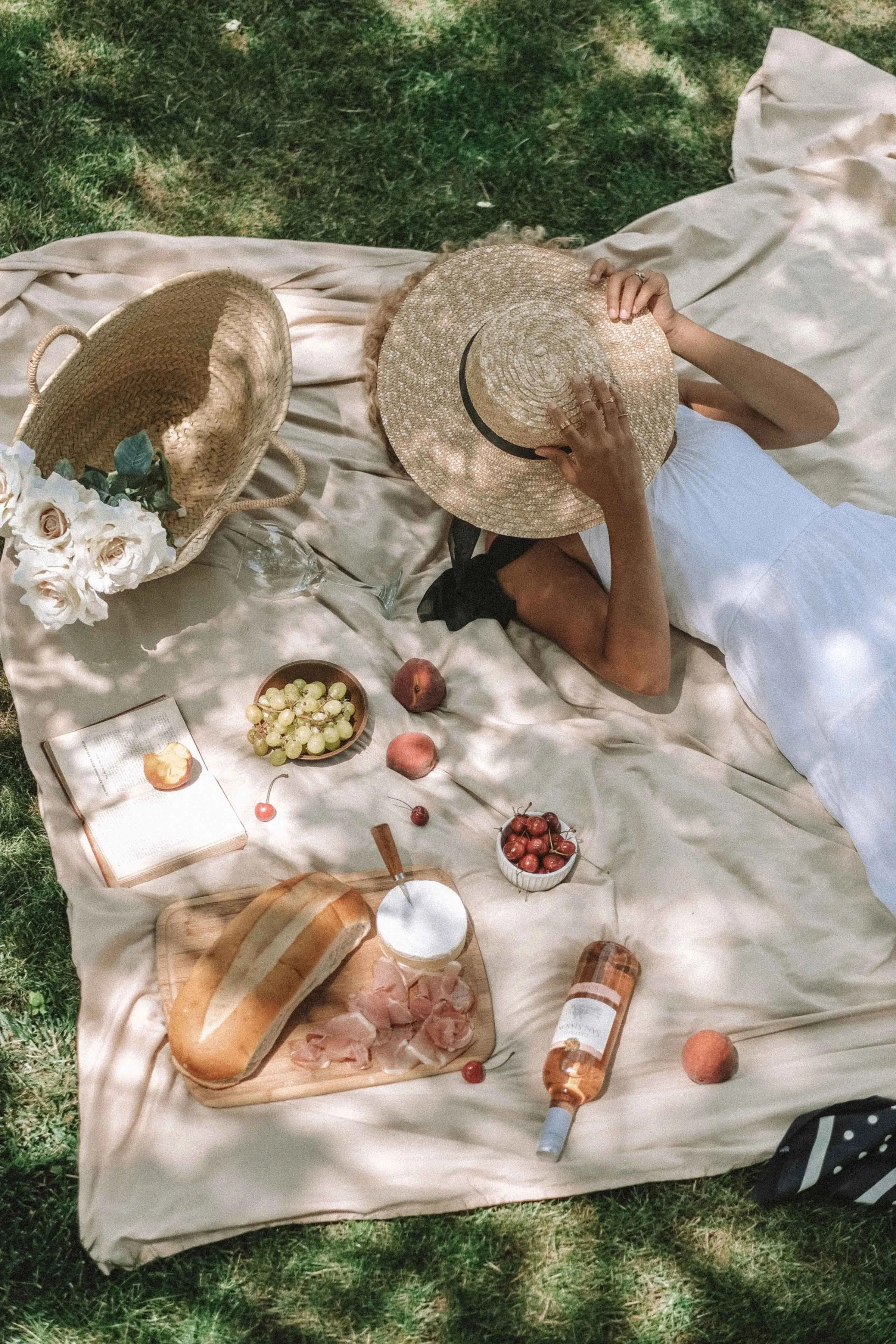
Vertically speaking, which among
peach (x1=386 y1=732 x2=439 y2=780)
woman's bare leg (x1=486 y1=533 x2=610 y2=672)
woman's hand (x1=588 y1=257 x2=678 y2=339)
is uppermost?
woman's hand (x1=588 y1=257 x2=678 y2=339)

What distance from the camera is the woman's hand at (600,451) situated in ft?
9.53

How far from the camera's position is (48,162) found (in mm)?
4590

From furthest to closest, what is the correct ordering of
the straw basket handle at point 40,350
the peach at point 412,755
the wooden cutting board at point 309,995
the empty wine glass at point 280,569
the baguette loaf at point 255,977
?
the empty wine glass at point 280,569
the peach at point 412,755
the straw basket handle at point 40,350
the wooden cutting board at point 309,995
the baguette loaf at point 255,977

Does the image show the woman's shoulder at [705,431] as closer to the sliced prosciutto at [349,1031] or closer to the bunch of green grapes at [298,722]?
the bunch of green grapes at [298,722]

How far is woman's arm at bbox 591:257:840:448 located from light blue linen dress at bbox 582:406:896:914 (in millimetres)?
147

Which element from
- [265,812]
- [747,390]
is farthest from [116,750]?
[747,390]

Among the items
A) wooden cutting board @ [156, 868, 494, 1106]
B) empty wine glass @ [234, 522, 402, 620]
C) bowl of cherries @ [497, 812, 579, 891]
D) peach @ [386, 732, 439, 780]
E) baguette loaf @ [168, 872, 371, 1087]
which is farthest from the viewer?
empty wine glass @ [234, 522, 402, 620]

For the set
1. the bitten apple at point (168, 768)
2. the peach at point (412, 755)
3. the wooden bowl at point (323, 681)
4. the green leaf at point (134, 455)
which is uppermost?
the green leaf at point (134, 455)

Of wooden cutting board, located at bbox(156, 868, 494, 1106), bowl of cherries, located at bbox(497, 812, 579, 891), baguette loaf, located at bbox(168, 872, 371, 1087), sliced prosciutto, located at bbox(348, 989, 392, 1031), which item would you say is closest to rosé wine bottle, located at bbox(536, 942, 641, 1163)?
wooden cutting board, located at bbox(156, 868, 494, 1106)

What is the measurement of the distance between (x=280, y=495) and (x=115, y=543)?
93 centimetres

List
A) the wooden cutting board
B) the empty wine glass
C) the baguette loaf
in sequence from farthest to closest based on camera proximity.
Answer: the empty wine glass → the wooden cutting board → the baguette loaf

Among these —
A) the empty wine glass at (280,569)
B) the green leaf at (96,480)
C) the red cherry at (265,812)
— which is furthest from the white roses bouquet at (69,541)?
the red cherry at (265,812)

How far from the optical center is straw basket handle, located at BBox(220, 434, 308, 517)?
11.1 feet

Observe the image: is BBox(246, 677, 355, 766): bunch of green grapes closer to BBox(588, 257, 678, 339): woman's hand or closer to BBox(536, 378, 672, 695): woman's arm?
BBox(536, 378, 672, 695): woman's arm
